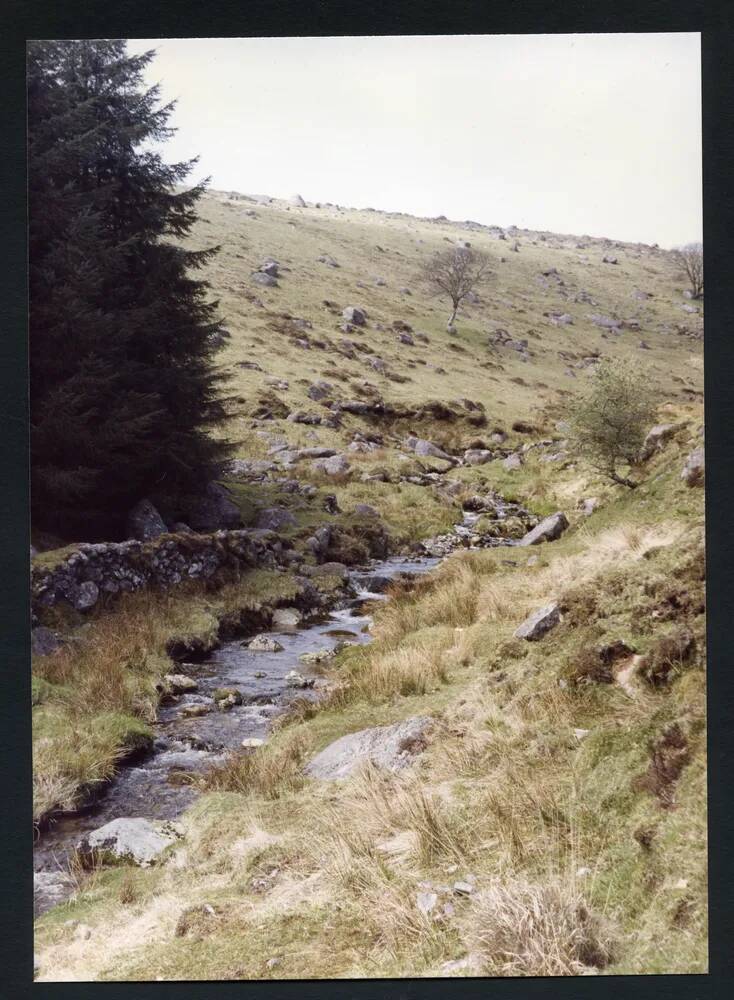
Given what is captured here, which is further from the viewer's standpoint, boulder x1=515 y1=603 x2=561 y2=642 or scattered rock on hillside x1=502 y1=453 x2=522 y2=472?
scattered rock on hillside x1=502 y1=453 x2=522 y2=472

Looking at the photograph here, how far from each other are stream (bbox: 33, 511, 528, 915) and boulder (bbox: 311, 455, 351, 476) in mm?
1557

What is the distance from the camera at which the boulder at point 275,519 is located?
33.8ft

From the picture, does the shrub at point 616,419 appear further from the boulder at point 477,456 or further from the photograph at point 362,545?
the boulder at point 477,456

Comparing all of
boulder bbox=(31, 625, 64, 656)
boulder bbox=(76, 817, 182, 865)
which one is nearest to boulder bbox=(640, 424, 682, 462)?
boulder bbox=(76, 817, 182, 865)

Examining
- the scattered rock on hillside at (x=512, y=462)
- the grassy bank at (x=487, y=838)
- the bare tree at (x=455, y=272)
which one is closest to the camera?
the grassy bank at (x=487, y=838)

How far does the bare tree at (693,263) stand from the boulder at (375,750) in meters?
5.13

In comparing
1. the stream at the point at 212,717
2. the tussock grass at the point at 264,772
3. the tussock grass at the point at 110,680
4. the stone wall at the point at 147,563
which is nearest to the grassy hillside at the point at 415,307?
the stone wall at the point at 147,563

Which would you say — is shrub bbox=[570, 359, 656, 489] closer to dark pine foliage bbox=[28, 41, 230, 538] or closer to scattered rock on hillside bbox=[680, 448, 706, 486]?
scattered rock on hillside bbox=[680, 448, 706, 486]

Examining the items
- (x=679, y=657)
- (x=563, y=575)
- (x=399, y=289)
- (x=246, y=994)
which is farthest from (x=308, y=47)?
(x=246, y=994)

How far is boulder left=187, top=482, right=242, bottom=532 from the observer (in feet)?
35.0

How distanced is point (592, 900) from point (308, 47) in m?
8.07

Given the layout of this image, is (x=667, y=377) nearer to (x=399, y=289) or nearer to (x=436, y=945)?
(x=399, y=289)

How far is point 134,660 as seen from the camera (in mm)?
8531

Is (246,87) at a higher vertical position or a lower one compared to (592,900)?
higher
